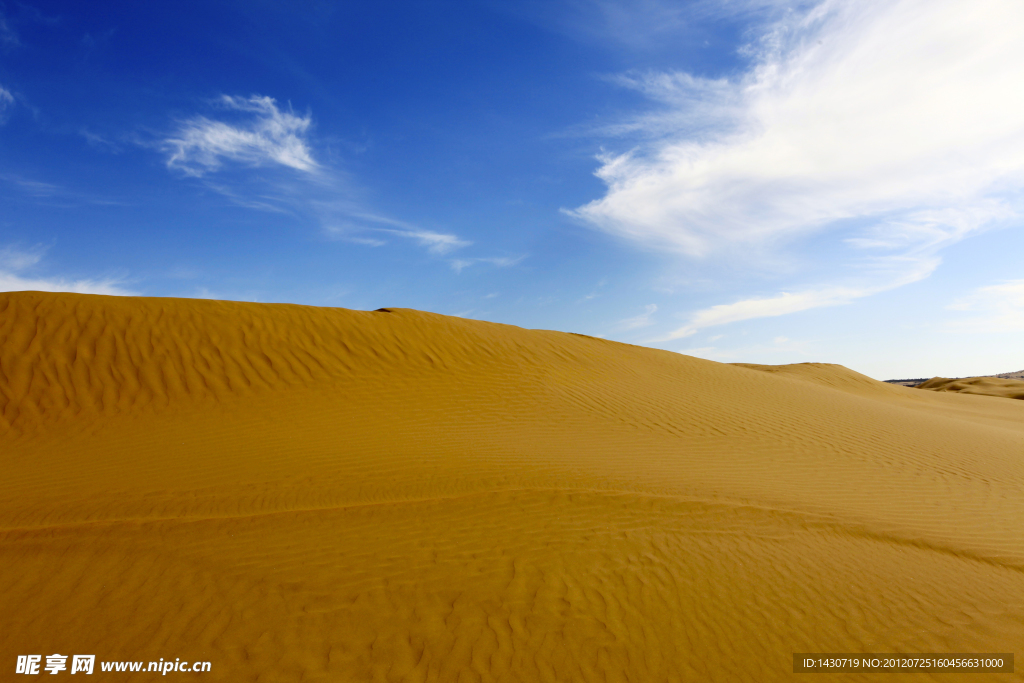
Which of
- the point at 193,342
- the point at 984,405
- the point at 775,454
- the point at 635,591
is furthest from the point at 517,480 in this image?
the point at 984,405

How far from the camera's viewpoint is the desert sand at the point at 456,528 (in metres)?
4.10

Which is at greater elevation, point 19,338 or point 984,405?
point 19,338

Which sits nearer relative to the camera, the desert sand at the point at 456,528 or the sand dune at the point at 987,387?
the desert sand at the point at 456,528

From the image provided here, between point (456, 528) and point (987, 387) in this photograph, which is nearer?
point (456, 528)

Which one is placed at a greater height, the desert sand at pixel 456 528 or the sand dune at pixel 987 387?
the sand dune at pixel 987 387

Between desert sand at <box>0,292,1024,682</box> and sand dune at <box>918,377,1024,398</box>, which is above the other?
sand dune at <box>918,377,1024,398</box>

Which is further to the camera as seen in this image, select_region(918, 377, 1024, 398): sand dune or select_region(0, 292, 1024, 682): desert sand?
select_region(918, 377, 1024, 398): sand dune

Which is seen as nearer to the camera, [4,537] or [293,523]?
[4,537]

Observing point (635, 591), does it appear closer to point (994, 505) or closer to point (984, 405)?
point (994, 505)

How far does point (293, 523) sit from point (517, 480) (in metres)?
2.81

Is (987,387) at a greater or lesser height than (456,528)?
greater

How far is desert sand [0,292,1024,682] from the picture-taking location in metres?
4.10

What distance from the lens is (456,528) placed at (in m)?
5.64

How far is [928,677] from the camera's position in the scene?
388 cm
